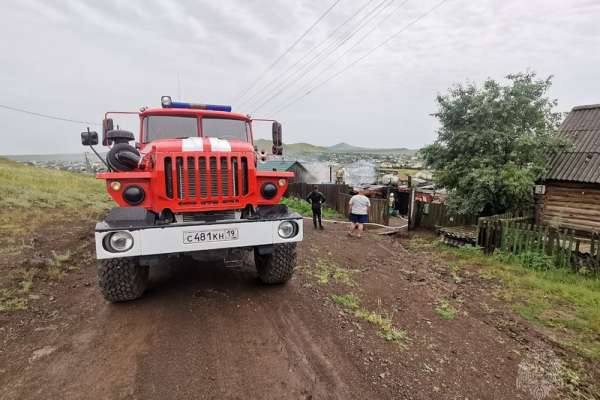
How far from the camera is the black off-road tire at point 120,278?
3.51 m

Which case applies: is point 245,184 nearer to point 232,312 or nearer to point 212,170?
point 212,170

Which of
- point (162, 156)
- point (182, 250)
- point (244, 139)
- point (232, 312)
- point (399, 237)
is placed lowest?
point (399, 237)

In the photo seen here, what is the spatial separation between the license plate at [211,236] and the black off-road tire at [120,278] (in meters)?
0.76

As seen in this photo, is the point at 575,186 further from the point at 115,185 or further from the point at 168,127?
the point at 115,185

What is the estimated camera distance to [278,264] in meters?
4.27

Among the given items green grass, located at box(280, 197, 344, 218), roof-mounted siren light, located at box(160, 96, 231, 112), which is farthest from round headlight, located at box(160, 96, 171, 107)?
green grass, located at box(280, 197, 344, 218)

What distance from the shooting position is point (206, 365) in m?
2.81

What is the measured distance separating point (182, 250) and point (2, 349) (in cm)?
201

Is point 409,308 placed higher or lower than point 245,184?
lower

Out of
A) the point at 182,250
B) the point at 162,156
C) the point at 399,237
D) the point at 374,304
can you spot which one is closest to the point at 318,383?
the point at 182,250

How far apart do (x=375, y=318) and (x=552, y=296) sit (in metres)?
4.72

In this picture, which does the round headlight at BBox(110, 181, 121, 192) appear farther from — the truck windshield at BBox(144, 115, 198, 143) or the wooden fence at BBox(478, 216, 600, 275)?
the wooden fence at BBox(478, 216, 600, 275)

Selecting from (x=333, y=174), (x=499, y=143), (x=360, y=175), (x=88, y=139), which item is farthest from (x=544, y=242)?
(x=333, y=174)

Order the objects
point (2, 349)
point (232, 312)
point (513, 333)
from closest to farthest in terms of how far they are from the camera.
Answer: point (2, 349) < point (232, 312) < point (513, 333)
